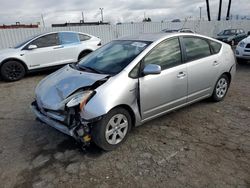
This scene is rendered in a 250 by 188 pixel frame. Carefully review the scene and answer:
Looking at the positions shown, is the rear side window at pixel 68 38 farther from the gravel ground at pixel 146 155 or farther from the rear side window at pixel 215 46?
the rear side window at pixel 215 46

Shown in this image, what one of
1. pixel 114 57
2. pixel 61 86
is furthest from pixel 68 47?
pixel 61 86

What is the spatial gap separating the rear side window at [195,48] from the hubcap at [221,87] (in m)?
0.74

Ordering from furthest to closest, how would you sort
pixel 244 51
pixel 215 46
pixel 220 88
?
1. pixel 244 51
2. pixel 220 88
3. pixel 215 46

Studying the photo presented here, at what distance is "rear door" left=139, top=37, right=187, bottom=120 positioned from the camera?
357 centimetres

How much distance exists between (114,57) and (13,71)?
523 centimetres

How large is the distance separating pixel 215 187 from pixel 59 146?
2.18 meters

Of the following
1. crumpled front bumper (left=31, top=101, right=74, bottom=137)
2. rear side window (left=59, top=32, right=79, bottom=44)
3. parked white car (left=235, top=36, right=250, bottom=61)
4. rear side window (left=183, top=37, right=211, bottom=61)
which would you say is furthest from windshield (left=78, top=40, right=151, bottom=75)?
parked white car (left=235, top=36, right=250, bottom=61)

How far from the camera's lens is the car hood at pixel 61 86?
3.24 meters

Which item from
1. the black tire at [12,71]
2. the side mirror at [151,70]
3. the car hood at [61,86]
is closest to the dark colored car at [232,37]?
the black tire at [12,71]

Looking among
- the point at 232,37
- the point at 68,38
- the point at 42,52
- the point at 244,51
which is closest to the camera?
the point at 42,52

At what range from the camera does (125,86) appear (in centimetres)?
330

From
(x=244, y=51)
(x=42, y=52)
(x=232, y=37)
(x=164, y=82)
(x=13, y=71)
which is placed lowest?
(x=232, y=37)

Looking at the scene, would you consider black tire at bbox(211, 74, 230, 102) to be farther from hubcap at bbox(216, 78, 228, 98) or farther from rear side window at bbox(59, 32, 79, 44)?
rear side window at bbox(59, 32, 79, 44)

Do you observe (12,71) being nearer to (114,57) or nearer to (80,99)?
(114,57)
